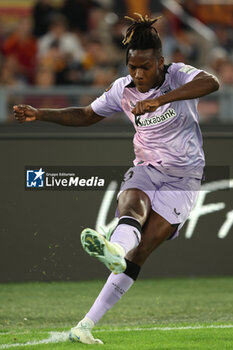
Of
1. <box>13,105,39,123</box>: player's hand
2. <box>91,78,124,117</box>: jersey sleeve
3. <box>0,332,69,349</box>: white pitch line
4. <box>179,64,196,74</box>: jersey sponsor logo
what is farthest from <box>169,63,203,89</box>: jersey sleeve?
<box>0,332,69,349</box>: white pitch line

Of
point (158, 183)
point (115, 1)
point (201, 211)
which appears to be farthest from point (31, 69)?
point (158, 183)

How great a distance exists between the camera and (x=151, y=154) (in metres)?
5.59

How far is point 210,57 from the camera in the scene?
12.5m

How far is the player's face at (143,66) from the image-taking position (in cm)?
518

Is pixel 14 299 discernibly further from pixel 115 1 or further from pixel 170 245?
pixel 115 1

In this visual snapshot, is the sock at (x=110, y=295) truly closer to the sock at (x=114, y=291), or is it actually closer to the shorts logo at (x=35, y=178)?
the sock at (x=114, y=291)

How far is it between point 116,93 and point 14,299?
2472 mm

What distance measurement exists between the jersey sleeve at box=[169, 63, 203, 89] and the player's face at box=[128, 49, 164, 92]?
0.18m

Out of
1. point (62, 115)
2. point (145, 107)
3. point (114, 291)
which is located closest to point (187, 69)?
point (145, 107)

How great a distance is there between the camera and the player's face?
518 cm

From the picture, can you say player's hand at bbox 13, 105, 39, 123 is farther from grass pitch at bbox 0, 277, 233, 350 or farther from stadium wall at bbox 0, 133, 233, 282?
stadium wall at bbox 0, 133, 233, 282

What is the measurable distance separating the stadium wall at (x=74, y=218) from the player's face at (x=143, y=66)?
8.93ft

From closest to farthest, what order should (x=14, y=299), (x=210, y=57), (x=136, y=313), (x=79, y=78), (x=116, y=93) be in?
1. (x=116, y=93)
2. (x=136, y=313)
3. (x=14, y=299)
4. (x=79, y=78)
5. (x=210, y=57)

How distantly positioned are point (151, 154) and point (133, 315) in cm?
170
